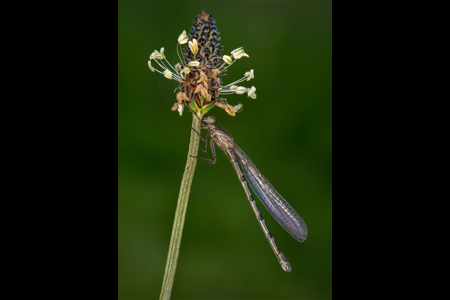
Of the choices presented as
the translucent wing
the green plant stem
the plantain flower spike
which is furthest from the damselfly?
the green plant stem

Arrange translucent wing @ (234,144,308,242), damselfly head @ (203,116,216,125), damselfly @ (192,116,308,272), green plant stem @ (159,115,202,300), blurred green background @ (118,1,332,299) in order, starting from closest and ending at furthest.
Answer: green plant stem @ (159,115,202,300) → damselfly head @ (203,116,216,125) → damselfly @ (192,116,308,272) → translucent wing @ (234,144,308,242) → blurred green background @ (118,1,332,299)

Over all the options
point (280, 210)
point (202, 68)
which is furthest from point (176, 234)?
point (280, 210)

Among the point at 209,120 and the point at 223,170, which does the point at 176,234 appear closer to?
the point at 209,120

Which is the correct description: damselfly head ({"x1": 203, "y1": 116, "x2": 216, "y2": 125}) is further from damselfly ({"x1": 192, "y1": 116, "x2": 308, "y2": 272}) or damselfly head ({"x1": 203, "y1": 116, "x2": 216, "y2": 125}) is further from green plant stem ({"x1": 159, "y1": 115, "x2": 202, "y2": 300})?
green plant stem ({"x1": 159, "y1": 115, "x2": 202, "y2": 300})

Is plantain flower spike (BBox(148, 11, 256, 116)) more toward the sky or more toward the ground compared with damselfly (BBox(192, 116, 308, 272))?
more toward the sky

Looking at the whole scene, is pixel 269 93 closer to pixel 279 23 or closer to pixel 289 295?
pixel 279 23

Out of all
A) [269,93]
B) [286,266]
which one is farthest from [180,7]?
[286,266]
